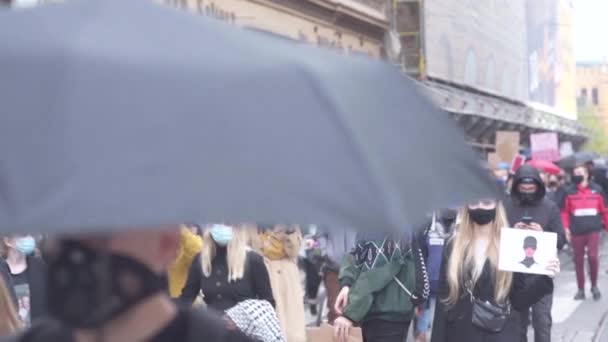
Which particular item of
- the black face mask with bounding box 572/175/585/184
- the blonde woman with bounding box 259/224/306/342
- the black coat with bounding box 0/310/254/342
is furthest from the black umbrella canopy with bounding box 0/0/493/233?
the black face mask with bounding box 572/175/585/184

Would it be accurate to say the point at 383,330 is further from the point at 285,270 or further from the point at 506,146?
the point at 506,146

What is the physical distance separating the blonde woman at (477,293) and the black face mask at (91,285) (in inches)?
178

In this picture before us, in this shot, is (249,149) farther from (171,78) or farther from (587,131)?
(587,131)

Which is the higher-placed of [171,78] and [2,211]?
[171,78]

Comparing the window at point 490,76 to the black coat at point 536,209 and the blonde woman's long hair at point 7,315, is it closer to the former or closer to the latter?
the black coat at point 536,209

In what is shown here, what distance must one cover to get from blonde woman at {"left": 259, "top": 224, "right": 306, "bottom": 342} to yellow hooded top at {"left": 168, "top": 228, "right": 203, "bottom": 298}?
1635 mm

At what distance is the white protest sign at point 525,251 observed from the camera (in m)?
6.96

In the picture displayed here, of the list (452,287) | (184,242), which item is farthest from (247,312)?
(184,242)

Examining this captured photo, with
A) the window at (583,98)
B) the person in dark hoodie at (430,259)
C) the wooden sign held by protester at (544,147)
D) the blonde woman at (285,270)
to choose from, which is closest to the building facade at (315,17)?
the wooden sign held by protester at (544,147)

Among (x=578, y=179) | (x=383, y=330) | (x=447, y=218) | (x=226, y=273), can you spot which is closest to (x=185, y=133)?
(x=383, y=330)

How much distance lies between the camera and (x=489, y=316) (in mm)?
6852

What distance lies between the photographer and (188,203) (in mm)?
2332

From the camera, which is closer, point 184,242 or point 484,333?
point 484,333

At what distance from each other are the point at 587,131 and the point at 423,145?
2937 inches
